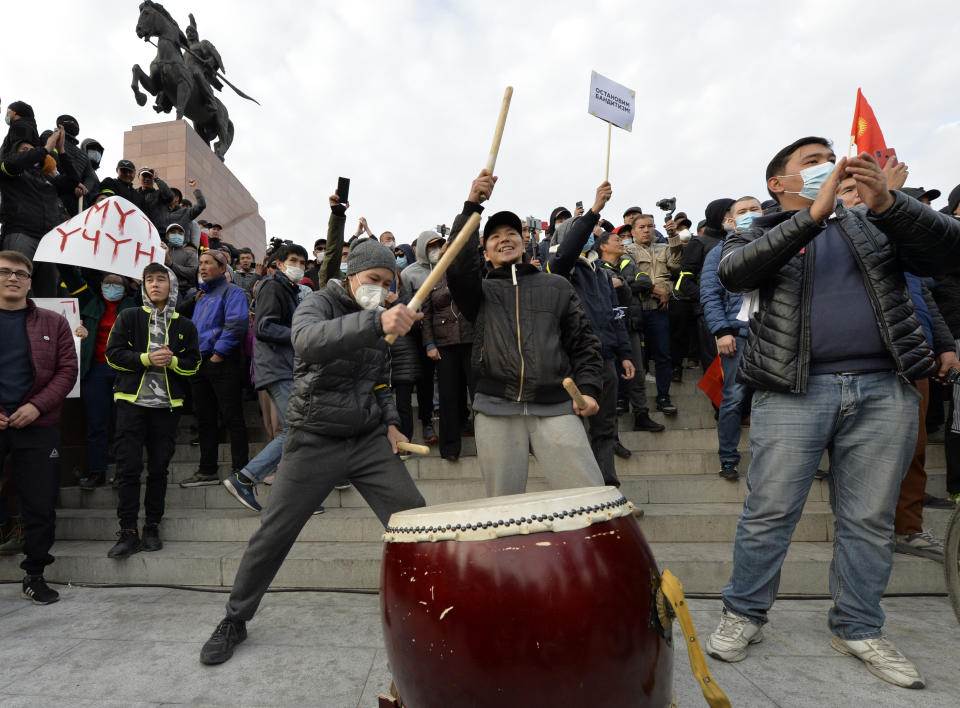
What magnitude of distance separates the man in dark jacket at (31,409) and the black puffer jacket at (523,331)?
2.86m

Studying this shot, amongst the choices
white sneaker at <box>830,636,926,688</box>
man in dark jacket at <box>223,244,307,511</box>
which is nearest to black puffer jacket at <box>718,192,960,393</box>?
white sneaker at <box>830,636,926,688</box>

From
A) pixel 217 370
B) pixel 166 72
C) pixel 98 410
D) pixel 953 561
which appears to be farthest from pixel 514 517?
pixel 166 72

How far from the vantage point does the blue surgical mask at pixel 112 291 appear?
204 inches

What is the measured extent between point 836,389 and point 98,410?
543 centimetres

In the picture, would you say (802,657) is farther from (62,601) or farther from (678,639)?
(62,601)

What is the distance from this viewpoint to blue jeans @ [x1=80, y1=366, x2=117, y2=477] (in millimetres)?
4695

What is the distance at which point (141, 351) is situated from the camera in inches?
161

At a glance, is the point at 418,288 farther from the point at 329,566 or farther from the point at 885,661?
the point at 885,661

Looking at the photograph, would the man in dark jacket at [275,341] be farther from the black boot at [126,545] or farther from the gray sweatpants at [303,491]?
the gray sweatpants at [303,491]

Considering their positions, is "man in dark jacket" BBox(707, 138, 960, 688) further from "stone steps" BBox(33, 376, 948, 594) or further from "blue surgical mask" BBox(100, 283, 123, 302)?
"blue surgical mask" BBox(100, 283, 123, 302)

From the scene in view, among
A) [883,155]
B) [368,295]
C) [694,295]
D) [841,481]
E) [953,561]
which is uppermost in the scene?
[883,155]

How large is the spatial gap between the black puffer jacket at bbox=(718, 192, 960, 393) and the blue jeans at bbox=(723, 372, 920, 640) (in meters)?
0.13

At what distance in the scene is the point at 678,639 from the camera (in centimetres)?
261

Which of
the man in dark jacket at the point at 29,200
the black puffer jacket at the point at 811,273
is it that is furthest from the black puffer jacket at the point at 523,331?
the man in dark jacket at the point at 29,200
